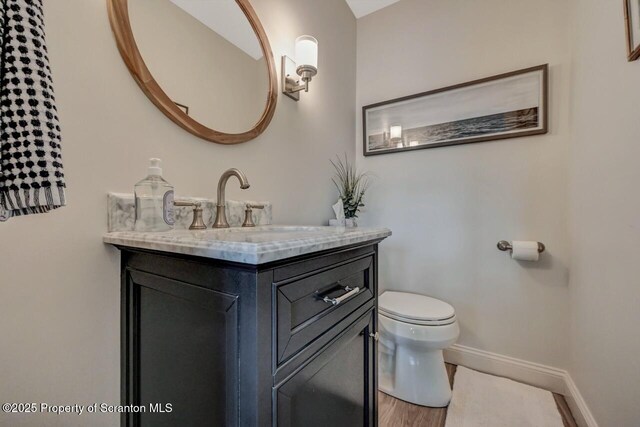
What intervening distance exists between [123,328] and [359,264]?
2.21 ft

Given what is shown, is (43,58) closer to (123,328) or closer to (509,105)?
(123,328)

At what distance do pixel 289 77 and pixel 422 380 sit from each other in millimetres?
1629

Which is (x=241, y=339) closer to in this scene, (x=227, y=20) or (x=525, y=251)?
(x=227, y=20)

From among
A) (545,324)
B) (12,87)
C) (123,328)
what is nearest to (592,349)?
(545,324)

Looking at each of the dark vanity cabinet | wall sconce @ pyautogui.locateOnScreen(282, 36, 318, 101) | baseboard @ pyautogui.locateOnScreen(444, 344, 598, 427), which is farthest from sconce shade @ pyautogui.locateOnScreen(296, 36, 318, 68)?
baseboard @ pyautogui.locateOnScreen(444, 344, 598, 427)

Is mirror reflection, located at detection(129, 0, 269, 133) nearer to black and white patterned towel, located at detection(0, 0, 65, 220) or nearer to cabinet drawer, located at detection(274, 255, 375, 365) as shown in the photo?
black and white patterned towel, located at detection(0, 0, 65, 220)

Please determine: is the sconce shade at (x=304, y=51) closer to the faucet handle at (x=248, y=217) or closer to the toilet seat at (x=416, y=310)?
the faucet handle at (x=248, y=217)

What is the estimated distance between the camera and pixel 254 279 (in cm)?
45

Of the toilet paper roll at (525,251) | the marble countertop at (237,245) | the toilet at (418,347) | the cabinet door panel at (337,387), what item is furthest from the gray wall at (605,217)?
the marble countertop at (237,245)

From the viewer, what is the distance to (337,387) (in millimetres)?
710

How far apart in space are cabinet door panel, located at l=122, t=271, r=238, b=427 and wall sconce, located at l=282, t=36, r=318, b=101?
1038 millimetres

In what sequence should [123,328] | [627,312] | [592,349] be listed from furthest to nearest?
[592,349] < [627,312] < [123,328]

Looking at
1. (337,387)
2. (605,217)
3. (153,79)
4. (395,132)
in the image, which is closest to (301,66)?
(153,79)

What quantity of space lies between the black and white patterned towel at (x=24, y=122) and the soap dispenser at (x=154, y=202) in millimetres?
275
